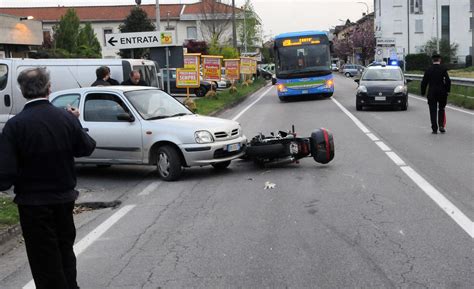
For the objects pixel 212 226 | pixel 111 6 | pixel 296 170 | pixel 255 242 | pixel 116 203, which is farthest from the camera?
pixel 111 6

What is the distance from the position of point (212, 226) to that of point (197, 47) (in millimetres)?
64519

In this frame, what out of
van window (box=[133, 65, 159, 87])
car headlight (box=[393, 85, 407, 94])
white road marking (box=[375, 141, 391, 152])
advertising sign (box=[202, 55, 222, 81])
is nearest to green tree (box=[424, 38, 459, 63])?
advertising sign (box=[202, 55, 222, 81])

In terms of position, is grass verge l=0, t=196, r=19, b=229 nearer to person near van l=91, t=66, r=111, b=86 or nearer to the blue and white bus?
person near van l=91, t=66, r=111, b=86

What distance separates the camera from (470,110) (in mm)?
20906

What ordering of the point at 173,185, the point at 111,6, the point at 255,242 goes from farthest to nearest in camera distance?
→ the point at 111,6 < the point at 173,185 < the point at 255,242

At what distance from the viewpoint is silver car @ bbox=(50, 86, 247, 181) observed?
9664 mm

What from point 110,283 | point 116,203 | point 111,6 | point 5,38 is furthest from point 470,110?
point 111,6

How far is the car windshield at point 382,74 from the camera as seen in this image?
22.2 metres

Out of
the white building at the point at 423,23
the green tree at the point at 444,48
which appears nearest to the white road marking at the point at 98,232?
the green tree at the point at 444,48

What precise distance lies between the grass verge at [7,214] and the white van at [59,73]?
7.39 metres

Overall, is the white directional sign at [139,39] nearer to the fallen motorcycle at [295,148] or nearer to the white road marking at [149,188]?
the fallen motorcycle at [295,148]

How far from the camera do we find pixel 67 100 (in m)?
10.4

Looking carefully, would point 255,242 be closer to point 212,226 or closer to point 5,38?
point 212,226

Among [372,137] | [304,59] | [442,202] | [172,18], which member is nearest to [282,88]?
[304,59]
